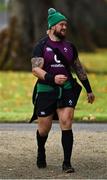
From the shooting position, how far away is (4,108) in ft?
56.3

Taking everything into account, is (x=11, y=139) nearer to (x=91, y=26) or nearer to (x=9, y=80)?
(x=9, y=80)

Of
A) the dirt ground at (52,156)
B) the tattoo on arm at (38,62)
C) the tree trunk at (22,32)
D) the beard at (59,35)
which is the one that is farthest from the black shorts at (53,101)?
the tree trunk at (22,32)

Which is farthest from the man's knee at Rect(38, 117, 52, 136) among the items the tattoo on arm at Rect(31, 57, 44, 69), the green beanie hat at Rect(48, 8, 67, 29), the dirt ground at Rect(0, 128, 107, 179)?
the green beanie hat at Rect(48, 8, 67, 29)

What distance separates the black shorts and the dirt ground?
740 mm

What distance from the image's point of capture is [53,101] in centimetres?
892

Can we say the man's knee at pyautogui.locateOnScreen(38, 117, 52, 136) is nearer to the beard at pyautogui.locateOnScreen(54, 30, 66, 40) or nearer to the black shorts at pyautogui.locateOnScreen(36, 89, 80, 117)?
the black shorts at pyautogui.locateOnScreen(36, 89, 80, 117)

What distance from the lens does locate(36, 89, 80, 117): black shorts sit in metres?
8.88

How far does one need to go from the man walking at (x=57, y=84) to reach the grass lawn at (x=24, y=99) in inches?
217

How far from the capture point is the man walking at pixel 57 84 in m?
8.85

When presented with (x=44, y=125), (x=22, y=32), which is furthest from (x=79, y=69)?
(x=22, y=32)

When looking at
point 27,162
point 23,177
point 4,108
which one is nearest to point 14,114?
point 4,108

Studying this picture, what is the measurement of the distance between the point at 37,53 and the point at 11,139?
307 cm

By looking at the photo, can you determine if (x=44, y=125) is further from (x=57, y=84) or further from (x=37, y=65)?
(x=37, y=65)

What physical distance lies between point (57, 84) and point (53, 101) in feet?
0.82
